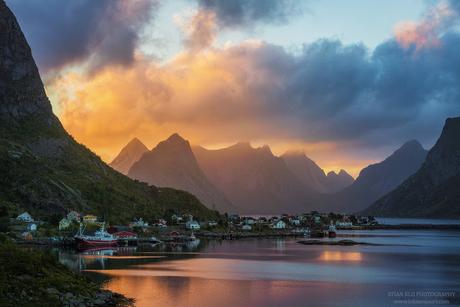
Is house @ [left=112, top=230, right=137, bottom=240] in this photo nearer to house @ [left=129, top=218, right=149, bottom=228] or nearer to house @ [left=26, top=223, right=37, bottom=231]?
house @ [left=129, top=218, right=149, bottom=228]

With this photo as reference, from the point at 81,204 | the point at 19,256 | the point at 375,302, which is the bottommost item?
the point at 375,302

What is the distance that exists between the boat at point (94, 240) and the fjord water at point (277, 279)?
26.5 meters

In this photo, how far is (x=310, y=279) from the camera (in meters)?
83.7

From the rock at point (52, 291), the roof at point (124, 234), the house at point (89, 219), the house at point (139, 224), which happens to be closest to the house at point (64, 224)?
Answer: the house at point (89, 219)

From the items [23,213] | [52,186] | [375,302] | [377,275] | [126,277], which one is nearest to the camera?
[375,302]

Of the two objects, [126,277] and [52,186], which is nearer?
[126,277]

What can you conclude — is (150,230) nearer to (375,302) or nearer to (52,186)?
(52,186)

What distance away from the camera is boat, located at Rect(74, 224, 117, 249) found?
5620 inches

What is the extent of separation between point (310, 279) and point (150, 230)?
11177 centimetres

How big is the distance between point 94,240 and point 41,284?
9752 cm

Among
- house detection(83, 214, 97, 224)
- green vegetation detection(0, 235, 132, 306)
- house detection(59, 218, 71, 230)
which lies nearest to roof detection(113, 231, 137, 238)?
house detection(83, 214, 97, 224)

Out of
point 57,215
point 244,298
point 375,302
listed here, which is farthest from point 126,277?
point 57,215

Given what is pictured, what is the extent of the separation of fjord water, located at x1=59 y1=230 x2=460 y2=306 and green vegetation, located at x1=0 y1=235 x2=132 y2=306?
245 inches

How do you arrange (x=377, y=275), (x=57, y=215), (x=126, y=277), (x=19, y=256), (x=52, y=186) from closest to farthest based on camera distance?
1. (x=19, y=256)
2. (x=126, y=277)
3. (x=377, y=275)
4. (x=57, y=215)
5. (x=52, y=186)
